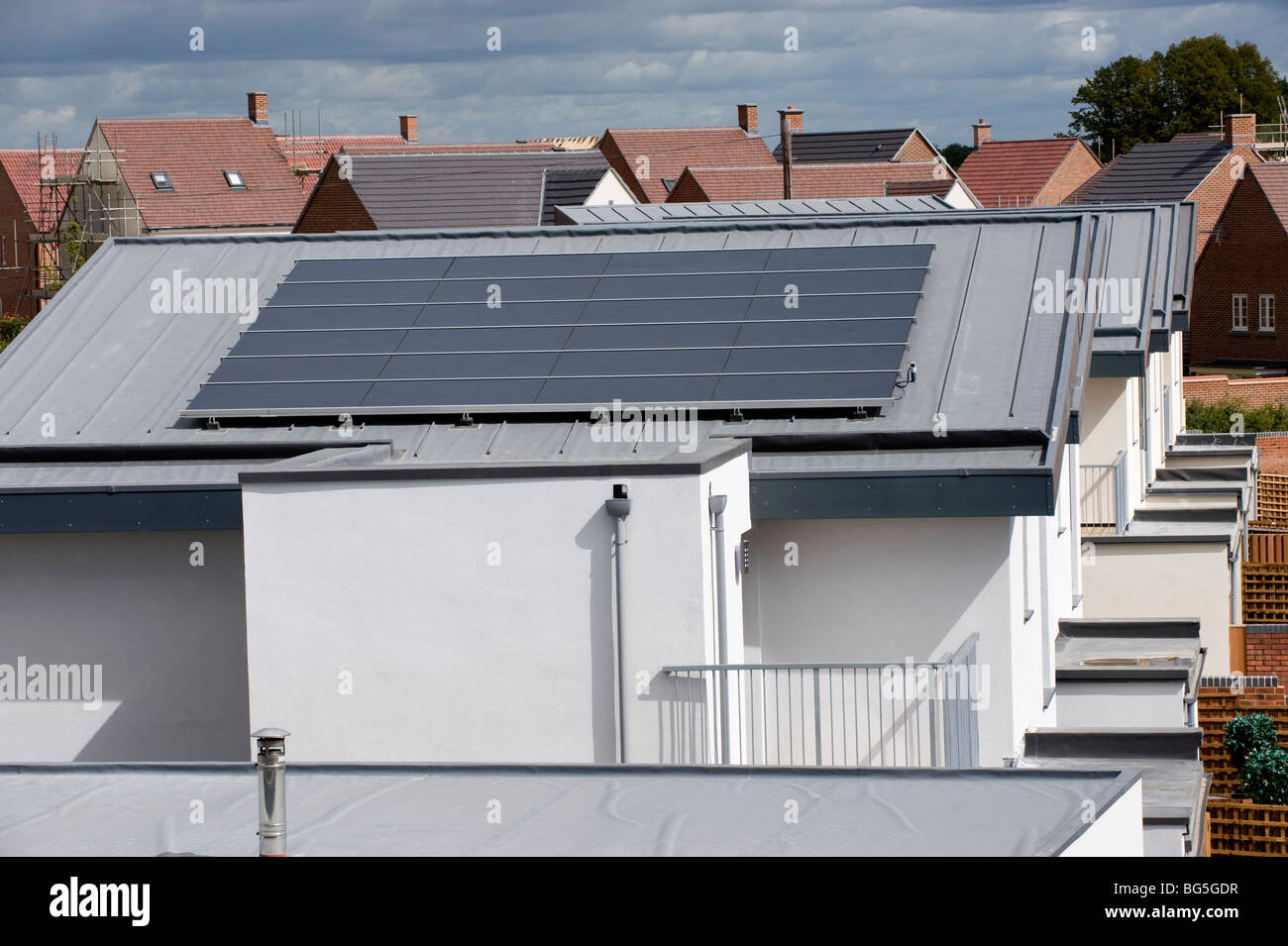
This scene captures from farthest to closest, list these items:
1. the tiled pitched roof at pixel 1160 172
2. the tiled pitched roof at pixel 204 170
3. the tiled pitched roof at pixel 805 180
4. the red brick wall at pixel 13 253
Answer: the tiled pitched roof at pixel 204 170
the red brick wall at pixel 13 253
the tiled pitched roof at pixel 1160 172
the tiled pitched roof at pixel 805 180

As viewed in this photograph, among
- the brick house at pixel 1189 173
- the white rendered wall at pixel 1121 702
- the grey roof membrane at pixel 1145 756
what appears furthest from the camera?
the brick house at pixel 1189 173

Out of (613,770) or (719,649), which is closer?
(613,770)

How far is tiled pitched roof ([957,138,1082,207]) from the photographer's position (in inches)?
2822

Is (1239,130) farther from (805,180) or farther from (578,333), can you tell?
(578,333)

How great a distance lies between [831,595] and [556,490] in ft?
8.50

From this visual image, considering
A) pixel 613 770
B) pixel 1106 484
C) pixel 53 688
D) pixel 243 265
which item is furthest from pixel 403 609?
pixel 1106 484

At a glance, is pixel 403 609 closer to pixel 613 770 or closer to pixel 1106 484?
pixel 613 770

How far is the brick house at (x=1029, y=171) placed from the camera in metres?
71.4

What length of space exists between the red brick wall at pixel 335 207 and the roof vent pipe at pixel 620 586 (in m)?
40.2

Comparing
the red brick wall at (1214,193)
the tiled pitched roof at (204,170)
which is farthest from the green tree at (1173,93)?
the tiled pitched roof at (204,170)

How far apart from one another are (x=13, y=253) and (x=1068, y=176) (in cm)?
4522

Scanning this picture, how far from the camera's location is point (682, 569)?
10.2 m

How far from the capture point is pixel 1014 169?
74.2m

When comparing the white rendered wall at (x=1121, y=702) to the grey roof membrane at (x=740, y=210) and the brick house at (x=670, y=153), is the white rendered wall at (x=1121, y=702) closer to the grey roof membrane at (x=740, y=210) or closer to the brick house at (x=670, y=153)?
the grey roof membrane at (x=740, y=210)
